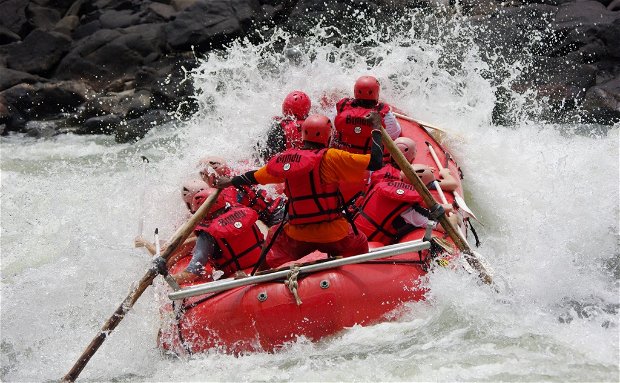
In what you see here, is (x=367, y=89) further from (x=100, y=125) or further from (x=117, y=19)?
(x=117, y=19)

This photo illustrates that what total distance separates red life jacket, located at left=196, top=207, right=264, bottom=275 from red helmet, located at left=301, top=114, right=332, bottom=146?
771 millimetres

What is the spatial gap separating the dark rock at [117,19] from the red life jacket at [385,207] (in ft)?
30.6

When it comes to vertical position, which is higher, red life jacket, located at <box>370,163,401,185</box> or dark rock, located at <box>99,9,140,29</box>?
red life jacket, located at <box>370,163,401,185</box>

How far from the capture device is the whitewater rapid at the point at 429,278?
4184 millimetres

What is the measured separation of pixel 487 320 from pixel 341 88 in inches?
157

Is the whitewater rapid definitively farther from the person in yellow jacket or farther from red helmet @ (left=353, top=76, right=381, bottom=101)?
red helmet @ (left=353, top=76, right=381, bottom=101)

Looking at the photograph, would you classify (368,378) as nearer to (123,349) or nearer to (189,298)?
(189,298)

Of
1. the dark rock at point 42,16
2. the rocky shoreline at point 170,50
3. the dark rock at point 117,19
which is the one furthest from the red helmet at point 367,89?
the dark rock at point 42,16

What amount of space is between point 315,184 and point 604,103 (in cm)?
649

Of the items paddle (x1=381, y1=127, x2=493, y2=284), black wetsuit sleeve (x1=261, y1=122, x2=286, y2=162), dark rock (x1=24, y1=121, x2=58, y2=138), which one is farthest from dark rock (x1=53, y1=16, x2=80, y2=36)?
paddle (x1=381, y1=127, x2=493, y2=284)

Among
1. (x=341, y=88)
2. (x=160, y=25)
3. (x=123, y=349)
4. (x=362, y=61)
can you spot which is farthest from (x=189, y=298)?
(x=160, y=25)

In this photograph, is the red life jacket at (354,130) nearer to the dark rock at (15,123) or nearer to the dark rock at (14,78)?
the dark rock at (15,123)

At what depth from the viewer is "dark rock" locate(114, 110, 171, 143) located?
10.5m

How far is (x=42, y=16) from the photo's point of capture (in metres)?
13.7
